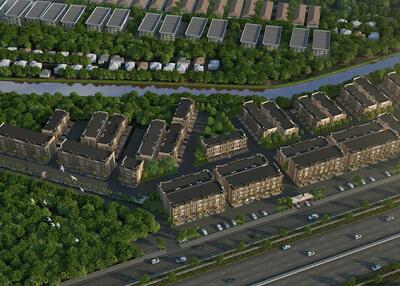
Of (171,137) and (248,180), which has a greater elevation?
(248,180)

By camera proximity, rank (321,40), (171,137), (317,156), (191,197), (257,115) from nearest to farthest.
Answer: (191,197), (317,156), (171,137), (257,115), (321,40)

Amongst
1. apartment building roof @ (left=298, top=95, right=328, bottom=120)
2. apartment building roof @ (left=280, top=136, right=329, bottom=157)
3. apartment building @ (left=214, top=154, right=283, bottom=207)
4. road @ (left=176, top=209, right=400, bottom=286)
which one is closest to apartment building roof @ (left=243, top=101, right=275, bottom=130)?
apartment building roof @ (left=280, top=136, right=329, bottom=157)

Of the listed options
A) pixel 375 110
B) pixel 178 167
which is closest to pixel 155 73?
pixel 178 167

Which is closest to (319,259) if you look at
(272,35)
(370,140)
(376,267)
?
(376,267)

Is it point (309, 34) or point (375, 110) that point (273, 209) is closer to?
point (375, 110)

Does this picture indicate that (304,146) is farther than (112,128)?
No

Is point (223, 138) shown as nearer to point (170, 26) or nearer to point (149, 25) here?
point (170, 26)
